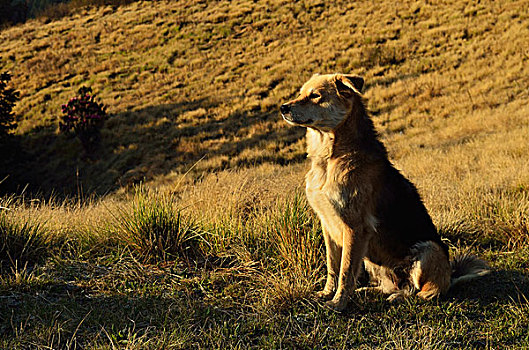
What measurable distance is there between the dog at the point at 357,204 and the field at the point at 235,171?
8.2 inches

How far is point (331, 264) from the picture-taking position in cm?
387

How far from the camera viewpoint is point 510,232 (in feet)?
16.4

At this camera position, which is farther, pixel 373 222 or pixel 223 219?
pixel 223 219

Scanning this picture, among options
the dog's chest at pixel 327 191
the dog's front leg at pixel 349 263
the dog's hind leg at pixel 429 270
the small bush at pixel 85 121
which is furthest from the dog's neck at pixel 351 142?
the small bush at pixel 85 121

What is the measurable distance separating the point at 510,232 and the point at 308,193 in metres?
2.68

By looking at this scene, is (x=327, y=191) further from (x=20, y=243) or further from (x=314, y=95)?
(x=20, y=243)

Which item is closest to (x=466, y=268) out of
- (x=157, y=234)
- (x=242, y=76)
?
(x=157, y=234)

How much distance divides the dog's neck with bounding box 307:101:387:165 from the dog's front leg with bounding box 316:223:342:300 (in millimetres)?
621

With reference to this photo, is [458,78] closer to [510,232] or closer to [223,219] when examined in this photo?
[510,232]

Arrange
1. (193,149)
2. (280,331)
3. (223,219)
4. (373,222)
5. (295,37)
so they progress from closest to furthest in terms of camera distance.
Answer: (280,331) < (373,222) < (223,219) < (193,149) < (295,37)

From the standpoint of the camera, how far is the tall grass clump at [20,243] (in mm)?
4523

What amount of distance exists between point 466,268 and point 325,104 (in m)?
1.95

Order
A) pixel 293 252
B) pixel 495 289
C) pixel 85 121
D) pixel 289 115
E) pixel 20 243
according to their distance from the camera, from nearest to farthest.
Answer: pixel 289 115 < pixel 495 289 < pixel 293 252 < pixel 20 243 < pixel 85 121

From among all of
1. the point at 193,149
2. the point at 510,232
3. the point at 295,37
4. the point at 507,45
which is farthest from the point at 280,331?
the point at 295,37
